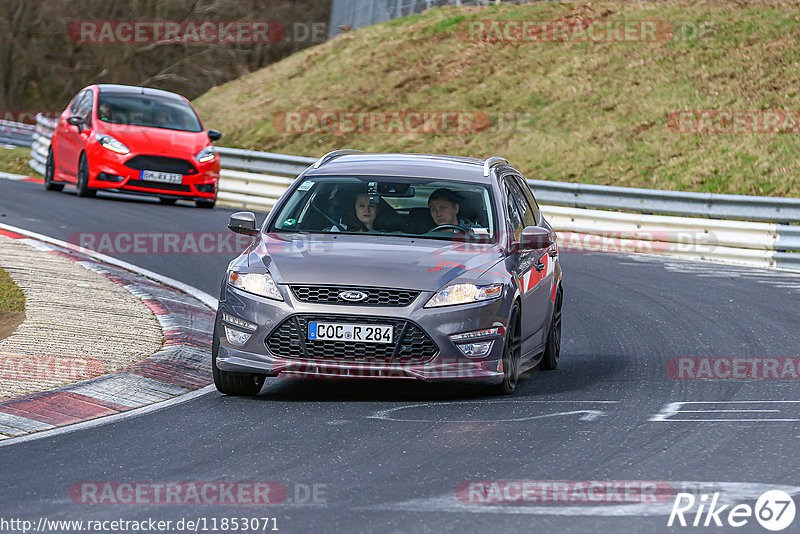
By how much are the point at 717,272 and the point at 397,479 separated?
12135mm

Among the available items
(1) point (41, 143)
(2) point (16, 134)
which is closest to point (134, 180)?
(1) point (41, 143)

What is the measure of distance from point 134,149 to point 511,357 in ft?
44.7

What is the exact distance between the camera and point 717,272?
17984 millimetres

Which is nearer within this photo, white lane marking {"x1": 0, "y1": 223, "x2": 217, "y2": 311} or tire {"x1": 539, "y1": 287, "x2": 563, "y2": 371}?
tire {"x1": 539, "y1": 287, "x2": 563, "y2": 371}

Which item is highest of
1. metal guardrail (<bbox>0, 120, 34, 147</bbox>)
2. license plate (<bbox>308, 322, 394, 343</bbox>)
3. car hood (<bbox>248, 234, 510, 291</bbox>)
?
car hood (<bbox>248, 234, 510, 291</bbox>)

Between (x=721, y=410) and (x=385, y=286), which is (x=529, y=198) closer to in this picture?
(x=385, y=286)

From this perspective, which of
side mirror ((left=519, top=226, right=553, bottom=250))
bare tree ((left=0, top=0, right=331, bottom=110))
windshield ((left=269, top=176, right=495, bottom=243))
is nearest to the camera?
side mirror ((left=519, top=226, right=553, bottom=250))

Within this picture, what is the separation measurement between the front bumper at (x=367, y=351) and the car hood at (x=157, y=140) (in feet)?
43.7

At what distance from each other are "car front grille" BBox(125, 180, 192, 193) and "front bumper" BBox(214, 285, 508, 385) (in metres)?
13.2

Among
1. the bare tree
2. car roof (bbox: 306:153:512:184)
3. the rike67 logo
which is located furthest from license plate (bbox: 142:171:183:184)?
the bare tree

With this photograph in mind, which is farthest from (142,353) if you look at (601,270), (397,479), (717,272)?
(717,272)

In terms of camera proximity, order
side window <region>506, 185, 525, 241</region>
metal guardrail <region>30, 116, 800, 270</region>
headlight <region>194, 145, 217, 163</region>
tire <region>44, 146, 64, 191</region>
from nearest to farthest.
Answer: side window <region>506, 185, 525, 241</region>, metal guardrail <region>30, 116, 800, 270</region>, headlight <region>194, 145, 217, 163</region>, tire <region>44, 146, 64, 191</region>

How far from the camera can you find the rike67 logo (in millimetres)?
5777

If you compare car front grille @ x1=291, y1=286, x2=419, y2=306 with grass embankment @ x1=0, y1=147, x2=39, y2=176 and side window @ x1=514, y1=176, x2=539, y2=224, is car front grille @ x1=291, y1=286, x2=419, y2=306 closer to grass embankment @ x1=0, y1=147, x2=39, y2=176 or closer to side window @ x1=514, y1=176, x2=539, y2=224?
side window @ x1=514, y1=176, x2=539, y2=224
